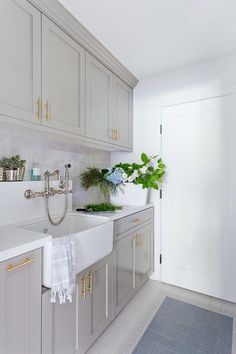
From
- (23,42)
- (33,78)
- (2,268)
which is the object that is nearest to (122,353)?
(2,268)

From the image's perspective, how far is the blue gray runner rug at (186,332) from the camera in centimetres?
142

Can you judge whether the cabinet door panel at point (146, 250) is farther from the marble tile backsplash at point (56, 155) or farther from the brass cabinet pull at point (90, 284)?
the brass cabinet pull at point (90, 284)

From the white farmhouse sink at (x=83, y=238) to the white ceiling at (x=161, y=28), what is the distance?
1.39 m

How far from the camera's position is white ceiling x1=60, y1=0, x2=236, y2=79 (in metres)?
1.35

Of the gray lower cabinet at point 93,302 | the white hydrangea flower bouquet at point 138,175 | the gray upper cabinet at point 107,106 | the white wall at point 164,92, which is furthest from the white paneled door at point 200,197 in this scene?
the gray lower cabinet at point 93,302

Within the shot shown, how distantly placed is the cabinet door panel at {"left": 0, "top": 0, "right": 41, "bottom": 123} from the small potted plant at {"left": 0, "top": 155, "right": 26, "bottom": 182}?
12.8 inches

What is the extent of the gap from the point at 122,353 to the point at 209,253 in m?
1.17

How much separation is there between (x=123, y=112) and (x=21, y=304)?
1.92 metres

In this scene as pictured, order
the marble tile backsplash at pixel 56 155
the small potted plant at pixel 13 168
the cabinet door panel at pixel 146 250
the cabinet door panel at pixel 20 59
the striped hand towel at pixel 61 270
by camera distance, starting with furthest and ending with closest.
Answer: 1. the cabinet door panel at pixel 146 250
2. the marble tile backsplash at pixel 56 155
3. the small potted plant at pixel 13 168
4. the cabinet door panel at pixel 20 59
5. the striped hand towel at pixel 61 270

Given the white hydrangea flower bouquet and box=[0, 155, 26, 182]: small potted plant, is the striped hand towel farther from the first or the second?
the white hydrangea flower bouquet

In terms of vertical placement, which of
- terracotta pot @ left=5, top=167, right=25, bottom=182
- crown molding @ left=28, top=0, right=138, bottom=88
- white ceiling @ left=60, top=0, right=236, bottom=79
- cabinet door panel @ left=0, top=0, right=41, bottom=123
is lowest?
terracotta pot @ left=5, top=167, right=25, bottom=182

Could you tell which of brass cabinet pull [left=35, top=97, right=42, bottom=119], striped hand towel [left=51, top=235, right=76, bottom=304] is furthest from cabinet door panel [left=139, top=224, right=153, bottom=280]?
brass cabinet pull [left=35, top=97, right=42, bottom=119]

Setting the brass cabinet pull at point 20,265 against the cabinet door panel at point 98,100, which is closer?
the brass cabinet pull at point 20,265

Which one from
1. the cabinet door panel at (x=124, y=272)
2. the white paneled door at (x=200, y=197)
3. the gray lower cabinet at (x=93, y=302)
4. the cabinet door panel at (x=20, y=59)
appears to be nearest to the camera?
the cabinet door panel at (x=20, y=59)
